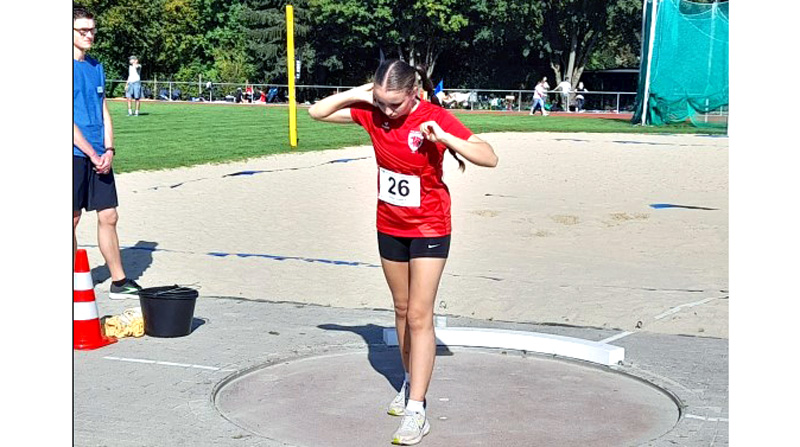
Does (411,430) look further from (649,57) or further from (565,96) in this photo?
(565,96)

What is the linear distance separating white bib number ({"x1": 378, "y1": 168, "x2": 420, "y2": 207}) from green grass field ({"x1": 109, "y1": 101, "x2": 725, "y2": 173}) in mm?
14771

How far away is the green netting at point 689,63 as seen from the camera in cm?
3678

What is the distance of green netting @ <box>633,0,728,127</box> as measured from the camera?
121ft

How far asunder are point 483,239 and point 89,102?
5280 millimetres

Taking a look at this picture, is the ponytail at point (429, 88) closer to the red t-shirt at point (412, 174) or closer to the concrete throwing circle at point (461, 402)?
the red t-shirt at point (412, 174)

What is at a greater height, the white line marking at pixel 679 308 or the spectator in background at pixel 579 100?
the spectator in background at pixel 579 100

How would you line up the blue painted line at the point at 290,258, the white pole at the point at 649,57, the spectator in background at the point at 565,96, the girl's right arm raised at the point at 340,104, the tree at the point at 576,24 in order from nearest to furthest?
the girl's right arm raised at the point at 340,104 → the blue painted line at the point at 290,258 → the white pole at the point at 649,57 → the spectator in background at the point at 565,96 → the tree at the point at 576,24

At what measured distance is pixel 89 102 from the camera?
9.27 metres

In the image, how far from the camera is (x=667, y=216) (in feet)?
49.9

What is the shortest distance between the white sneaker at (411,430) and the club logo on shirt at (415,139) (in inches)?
55.2

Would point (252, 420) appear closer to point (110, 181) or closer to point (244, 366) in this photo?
point (244, 366)

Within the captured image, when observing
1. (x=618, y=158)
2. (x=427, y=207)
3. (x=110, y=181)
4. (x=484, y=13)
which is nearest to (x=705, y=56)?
(x=618, y=158)

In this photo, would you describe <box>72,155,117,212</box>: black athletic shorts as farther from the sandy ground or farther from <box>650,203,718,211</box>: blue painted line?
<box>650,203,718,211</box>: blue painted line

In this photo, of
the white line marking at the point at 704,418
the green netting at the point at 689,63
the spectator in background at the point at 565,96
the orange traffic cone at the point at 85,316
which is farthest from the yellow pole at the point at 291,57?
the spectator in background at the point at 565,96
